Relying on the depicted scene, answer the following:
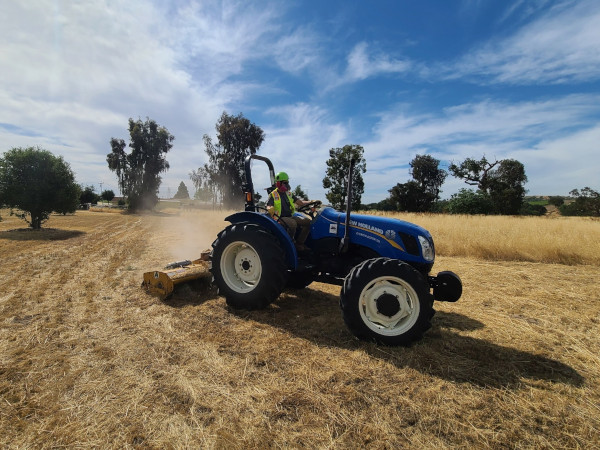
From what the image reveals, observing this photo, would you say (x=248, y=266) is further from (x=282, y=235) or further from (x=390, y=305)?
(x=390, y=305)

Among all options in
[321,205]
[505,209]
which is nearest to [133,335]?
[321,205]

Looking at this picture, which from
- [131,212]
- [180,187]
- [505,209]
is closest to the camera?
[505,209]

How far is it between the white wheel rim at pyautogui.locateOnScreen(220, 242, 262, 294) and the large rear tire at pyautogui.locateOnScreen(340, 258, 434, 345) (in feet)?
4.95

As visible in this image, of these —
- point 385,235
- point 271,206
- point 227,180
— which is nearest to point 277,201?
point 271,206

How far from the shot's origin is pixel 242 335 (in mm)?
3367

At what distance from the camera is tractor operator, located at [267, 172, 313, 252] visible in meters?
4.31

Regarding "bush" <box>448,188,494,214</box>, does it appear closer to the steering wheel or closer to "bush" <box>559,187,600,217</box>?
"bush" <box>559,187,600,217</box>

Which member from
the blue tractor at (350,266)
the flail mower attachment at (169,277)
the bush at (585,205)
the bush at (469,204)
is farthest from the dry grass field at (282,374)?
the bush at (585,205)

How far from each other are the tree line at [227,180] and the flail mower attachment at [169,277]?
4.97 feet

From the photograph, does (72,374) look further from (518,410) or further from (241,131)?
(241,131)

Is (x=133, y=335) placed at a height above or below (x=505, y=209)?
below

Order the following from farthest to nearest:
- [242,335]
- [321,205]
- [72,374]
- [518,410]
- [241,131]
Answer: [241,131], [321,205], [242,335], [72,374], [518,410]

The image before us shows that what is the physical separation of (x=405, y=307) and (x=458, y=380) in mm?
772

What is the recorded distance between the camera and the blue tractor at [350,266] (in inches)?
121
